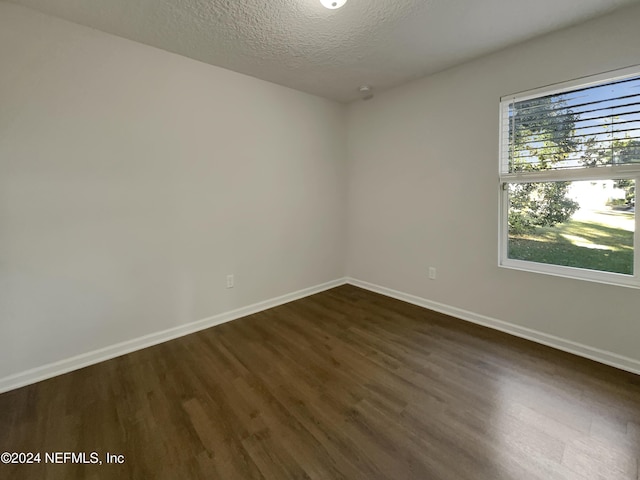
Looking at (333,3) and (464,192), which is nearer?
(333,3)

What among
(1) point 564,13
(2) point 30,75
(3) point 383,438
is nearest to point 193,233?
(2) point 30,75

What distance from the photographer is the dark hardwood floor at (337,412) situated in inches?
52.1

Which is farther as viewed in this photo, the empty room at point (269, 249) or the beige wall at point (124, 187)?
the beige wall at point (124, 187)

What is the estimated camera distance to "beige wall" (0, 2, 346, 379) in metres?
1.89

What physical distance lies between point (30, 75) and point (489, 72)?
353cm

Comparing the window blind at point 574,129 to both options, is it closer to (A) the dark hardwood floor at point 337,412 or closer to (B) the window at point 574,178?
(B) the window at point 574,178

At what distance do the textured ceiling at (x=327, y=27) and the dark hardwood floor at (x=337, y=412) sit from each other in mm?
2475

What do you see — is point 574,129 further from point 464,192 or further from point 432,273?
point 432,273

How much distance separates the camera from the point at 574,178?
219cm

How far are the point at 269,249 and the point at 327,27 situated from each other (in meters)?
2.13

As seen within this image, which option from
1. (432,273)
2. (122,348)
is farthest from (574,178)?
(122,348)

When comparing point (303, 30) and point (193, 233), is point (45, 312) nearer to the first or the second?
point (193, 233)

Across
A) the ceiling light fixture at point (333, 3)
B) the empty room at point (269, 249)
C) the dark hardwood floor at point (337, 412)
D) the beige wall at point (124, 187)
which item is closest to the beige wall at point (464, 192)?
the empty room at point (269, 249)

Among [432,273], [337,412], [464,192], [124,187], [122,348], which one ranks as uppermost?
[124,187]
